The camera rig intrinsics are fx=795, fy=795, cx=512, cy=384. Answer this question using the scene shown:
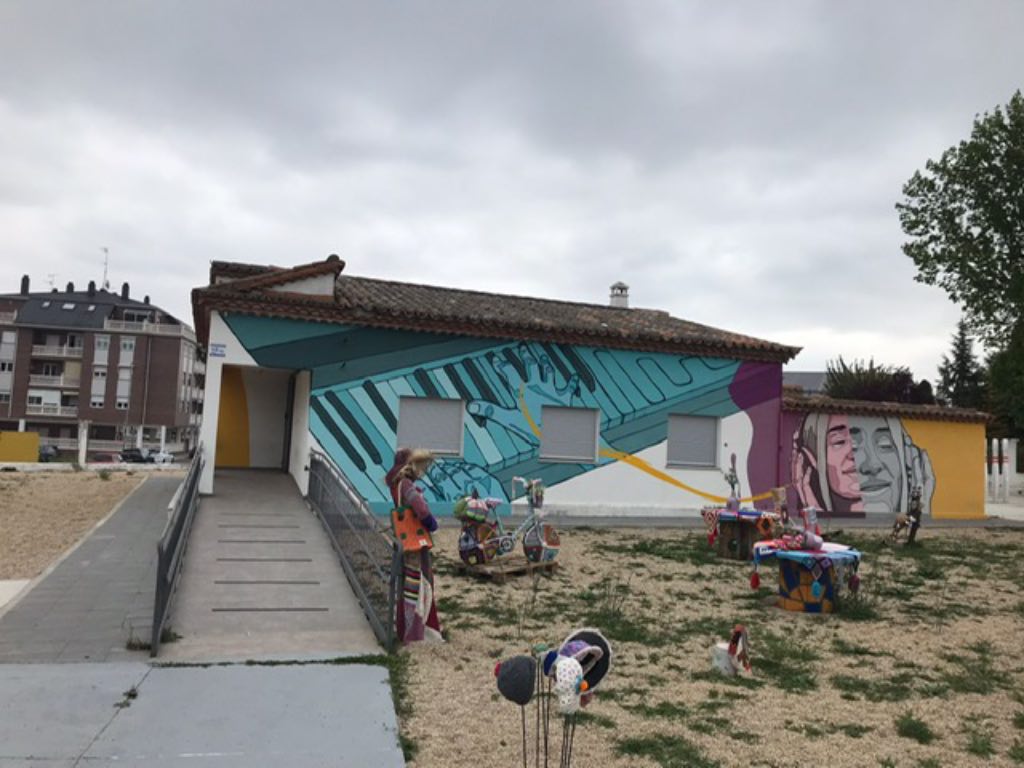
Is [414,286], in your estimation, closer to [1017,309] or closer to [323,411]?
[323,411]

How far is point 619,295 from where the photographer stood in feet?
79.3

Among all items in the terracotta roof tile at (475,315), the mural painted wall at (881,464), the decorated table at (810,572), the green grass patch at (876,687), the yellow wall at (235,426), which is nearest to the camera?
the green grass patch at (876,687)

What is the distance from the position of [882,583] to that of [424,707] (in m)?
7.54

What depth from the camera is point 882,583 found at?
34.8ft

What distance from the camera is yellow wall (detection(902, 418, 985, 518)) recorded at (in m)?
20.8

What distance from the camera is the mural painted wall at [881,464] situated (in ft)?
63.7

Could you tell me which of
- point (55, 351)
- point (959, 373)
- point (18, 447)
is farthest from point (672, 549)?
point (55, 351)

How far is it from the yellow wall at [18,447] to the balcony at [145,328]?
106 ft

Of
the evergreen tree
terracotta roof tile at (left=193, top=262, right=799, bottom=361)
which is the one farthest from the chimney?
the evergreen tree

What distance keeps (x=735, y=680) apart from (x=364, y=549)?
396 cm

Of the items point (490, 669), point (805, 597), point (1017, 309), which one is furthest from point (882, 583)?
point (1017, 309)

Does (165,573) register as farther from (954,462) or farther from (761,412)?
(954,462)

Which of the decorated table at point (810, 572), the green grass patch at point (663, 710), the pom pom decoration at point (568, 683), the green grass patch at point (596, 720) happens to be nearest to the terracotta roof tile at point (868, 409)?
the decorated table at point (810, 572)

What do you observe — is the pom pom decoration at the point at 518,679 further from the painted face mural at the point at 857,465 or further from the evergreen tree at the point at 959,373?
the evergreen tree at the point at 959,373
